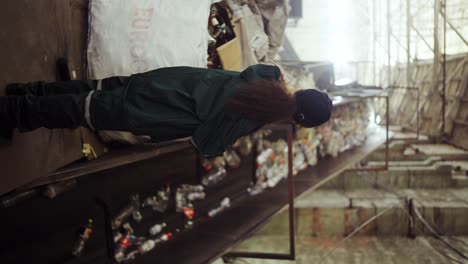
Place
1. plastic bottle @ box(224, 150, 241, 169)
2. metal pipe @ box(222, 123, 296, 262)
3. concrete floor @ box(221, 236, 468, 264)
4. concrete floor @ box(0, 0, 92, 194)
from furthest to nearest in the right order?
concrete floor @ box(221, 236, 468, 264) → plastic bottle @ box(224, 150, 241, 169) → metal pipe @ box(222, 123, 296, 262) → concrete floor @ box(0, 0, 92, 194)

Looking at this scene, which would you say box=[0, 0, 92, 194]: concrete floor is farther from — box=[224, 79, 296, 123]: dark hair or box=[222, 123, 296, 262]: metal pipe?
box=[222, 123, 296, 262]: metal pipe

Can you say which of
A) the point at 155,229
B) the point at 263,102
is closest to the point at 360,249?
the point at 155,229

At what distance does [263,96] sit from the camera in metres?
1.55

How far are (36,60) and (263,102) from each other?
0.95 metres

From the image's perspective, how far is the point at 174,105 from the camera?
148cm

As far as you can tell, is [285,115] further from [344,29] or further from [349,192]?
[344,29]

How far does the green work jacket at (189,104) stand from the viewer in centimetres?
146

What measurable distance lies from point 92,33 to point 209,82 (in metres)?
0.89

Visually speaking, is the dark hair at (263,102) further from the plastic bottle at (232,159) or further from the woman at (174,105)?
the plastic bottle at (232,159)

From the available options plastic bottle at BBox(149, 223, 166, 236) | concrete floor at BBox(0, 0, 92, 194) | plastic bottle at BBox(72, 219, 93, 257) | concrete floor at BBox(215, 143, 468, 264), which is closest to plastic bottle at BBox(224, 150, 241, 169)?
plastic bottle at BBox(149, 223, 166, 236)

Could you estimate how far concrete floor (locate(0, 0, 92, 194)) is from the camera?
4.59 ft

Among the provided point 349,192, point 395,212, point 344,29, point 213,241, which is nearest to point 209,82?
point 213,241

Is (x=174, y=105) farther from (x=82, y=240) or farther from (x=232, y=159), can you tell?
(x=232, y=159)

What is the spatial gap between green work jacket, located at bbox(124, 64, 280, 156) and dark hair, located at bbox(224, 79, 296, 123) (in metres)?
0.03
